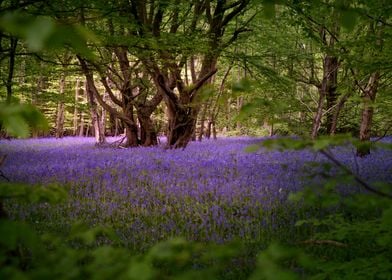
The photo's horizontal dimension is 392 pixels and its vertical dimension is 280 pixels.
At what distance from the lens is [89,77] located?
15.7 meters

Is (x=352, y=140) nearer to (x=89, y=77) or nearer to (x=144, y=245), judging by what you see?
(x=144, y=245)

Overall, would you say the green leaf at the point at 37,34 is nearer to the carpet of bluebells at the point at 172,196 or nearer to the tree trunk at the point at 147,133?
the carpet of bluebells at the point at 172,196

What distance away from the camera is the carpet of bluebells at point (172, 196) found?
17.2 feet

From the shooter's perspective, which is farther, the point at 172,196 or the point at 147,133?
the point at 147,133

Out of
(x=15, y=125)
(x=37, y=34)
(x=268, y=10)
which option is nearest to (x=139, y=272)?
(x=15, y=125)

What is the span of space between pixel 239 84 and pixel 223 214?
441 centimetres

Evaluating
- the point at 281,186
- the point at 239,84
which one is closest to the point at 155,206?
the point at 281,186

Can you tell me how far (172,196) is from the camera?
6.87 m

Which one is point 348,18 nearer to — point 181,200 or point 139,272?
point 139,272

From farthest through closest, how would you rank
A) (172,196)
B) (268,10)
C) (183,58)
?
(183,58)
(172,196)
(268,10)

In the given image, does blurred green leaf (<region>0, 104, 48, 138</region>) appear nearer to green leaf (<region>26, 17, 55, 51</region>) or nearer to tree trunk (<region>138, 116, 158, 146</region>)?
green leaf (<region>26, 17, 55, 51</region>)

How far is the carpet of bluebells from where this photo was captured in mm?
5254

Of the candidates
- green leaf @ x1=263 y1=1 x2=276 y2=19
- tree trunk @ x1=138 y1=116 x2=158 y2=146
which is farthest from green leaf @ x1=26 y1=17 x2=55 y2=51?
tree trunk @ x1=138 y1=116 x2=158 y2=146

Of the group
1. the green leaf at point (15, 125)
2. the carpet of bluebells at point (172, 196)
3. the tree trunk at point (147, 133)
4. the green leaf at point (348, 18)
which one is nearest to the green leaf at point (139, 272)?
the green leaf at point (15, 125)
